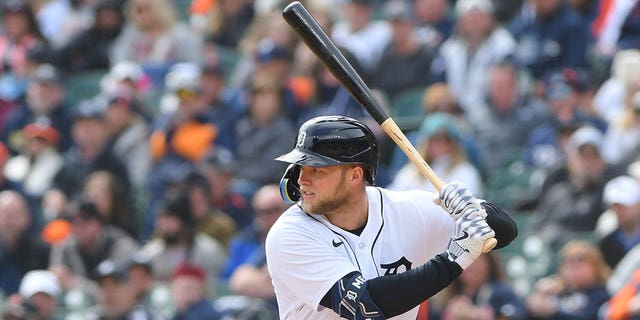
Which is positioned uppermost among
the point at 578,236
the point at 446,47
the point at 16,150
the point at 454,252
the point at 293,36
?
the point at 16,150

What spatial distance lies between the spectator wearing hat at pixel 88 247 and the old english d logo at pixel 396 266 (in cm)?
499

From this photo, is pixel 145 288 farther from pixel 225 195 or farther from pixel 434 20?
pixel 434 20

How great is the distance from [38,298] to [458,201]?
16.9 feet

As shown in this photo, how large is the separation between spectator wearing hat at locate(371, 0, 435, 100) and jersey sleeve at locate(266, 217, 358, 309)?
Result: 5.87m

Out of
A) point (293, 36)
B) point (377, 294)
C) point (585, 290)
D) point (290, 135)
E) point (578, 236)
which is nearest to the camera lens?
point (377, 294)

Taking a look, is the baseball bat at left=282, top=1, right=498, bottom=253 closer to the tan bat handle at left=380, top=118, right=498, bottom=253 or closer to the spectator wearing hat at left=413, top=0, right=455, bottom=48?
the tan bat handle at left=380, top=118, right=498, bottom=253

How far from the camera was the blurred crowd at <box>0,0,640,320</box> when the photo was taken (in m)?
8.77

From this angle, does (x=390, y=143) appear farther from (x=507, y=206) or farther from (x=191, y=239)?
(x=191, y=239)

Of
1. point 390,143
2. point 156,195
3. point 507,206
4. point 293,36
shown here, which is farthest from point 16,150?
point 507,206

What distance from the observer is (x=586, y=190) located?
8914 mm

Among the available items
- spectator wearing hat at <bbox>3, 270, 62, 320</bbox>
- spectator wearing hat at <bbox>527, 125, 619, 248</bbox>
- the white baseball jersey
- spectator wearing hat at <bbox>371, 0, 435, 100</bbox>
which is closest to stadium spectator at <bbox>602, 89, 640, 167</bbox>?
spectator wearing hat at <bbox>527, 125, 619, 248</bbox>

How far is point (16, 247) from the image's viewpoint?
10312 millimetres

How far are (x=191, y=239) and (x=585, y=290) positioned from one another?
2.86 meters

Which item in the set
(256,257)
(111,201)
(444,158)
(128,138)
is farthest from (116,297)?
(444,158)
